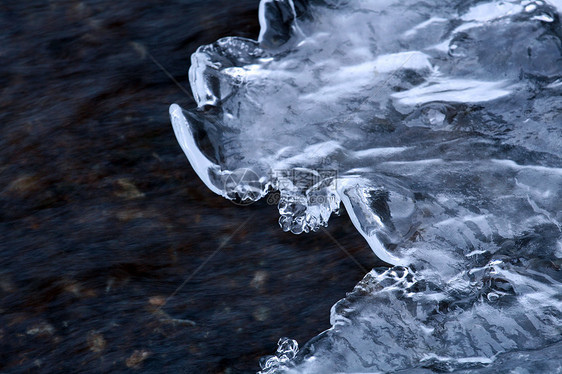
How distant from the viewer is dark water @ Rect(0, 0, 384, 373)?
2174 mm

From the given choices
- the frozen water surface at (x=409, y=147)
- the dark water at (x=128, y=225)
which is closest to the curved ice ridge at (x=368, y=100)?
the frozen water surface at (x=409, y=147)

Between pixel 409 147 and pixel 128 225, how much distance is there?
1258 mm

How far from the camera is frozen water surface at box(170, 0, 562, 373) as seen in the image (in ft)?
7.04

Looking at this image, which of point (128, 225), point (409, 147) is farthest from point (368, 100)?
point (128, 225)

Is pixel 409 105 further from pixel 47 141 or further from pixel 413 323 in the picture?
pixel 47 141

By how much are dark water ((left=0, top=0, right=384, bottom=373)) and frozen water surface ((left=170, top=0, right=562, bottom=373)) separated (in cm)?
12

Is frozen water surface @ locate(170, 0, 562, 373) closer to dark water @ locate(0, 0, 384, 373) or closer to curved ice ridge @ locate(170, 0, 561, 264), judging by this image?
curved ice ridge @ locate(170, 0, 561, 264)

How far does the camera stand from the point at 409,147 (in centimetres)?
221

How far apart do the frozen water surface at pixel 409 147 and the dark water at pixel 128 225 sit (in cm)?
12

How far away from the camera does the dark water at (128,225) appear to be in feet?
7.13

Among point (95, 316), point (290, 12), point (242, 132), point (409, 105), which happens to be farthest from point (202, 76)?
point (95, 316)

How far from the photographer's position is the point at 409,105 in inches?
87.6

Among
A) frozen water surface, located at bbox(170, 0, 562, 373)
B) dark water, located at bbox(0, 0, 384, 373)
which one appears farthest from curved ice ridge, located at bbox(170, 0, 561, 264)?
dark water, located at bbox(0, 0, 384, 373)

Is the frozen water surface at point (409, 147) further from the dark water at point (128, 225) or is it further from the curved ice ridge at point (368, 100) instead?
the dark water at point (128, 225)
